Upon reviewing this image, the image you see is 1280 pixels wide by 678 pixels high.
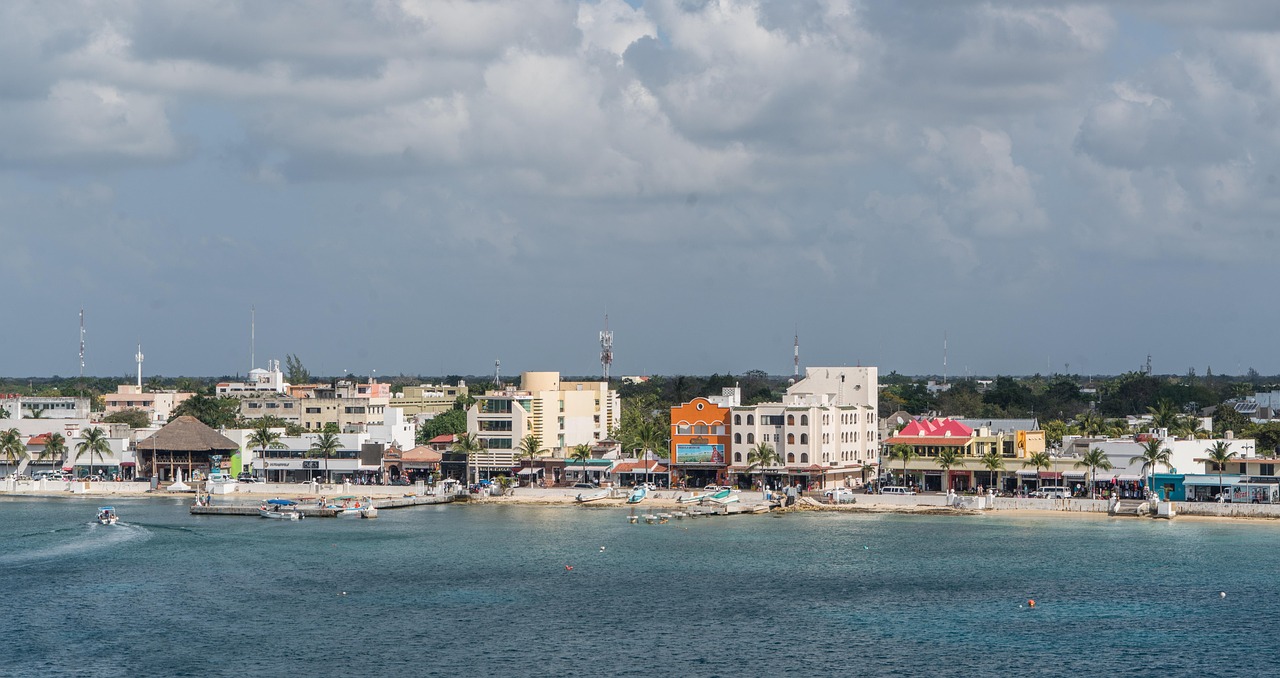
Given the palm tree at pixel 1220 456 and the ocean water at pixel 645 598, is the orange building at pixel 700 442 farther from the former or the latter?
the palm tree at pixel 1220 456

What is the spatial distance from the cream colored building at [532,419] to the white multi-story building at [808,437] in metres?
20.0

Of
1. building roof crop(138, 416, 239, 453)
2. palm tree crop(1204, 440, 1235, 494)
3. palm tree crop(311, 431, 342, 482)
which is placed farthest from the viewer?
building roof crop(138, 416, 239, 453)

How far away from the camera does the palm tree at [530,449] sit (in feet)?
451

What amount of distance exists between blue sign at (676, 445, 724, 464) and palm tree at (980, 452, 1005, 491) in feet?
71.6

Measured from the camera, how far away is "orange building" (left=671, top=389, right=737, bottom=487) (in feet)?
425

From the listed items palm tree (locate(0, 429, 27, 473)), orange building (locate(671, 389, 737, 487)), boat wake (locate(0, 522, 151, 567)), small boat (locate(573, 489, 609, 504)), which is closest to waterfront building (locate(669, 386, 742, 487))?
orange building (locate(671, 389, 737, 487))

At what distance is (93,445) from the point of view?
146 m

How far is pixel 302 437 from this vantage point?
14512cm

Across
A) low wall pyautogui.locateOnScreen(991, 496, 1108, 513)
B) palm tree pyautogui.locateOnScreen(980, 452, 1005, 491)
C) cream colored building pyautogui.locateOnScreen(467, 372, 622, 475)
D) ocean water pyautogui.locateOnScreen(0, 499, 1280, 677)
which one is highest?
cream colored building pyautogui.locateOnScreen(467, 372, 622, 475)

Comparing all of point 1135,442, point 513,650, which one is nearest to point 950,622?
point 513,650

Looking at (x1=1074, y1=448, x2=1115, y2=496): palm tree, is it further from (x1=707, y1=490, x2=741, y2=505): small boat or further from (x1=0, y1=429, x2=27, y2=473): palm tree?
(x1=0, y1=429, x2=27, y2=473): palm tree

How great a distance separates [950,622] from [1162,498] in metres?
50.7

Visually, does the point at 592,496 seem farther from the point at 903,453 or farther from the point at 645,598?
the point at 645,598

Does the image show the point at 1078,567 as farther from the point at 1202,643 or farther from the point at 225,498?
the point at 225,498
